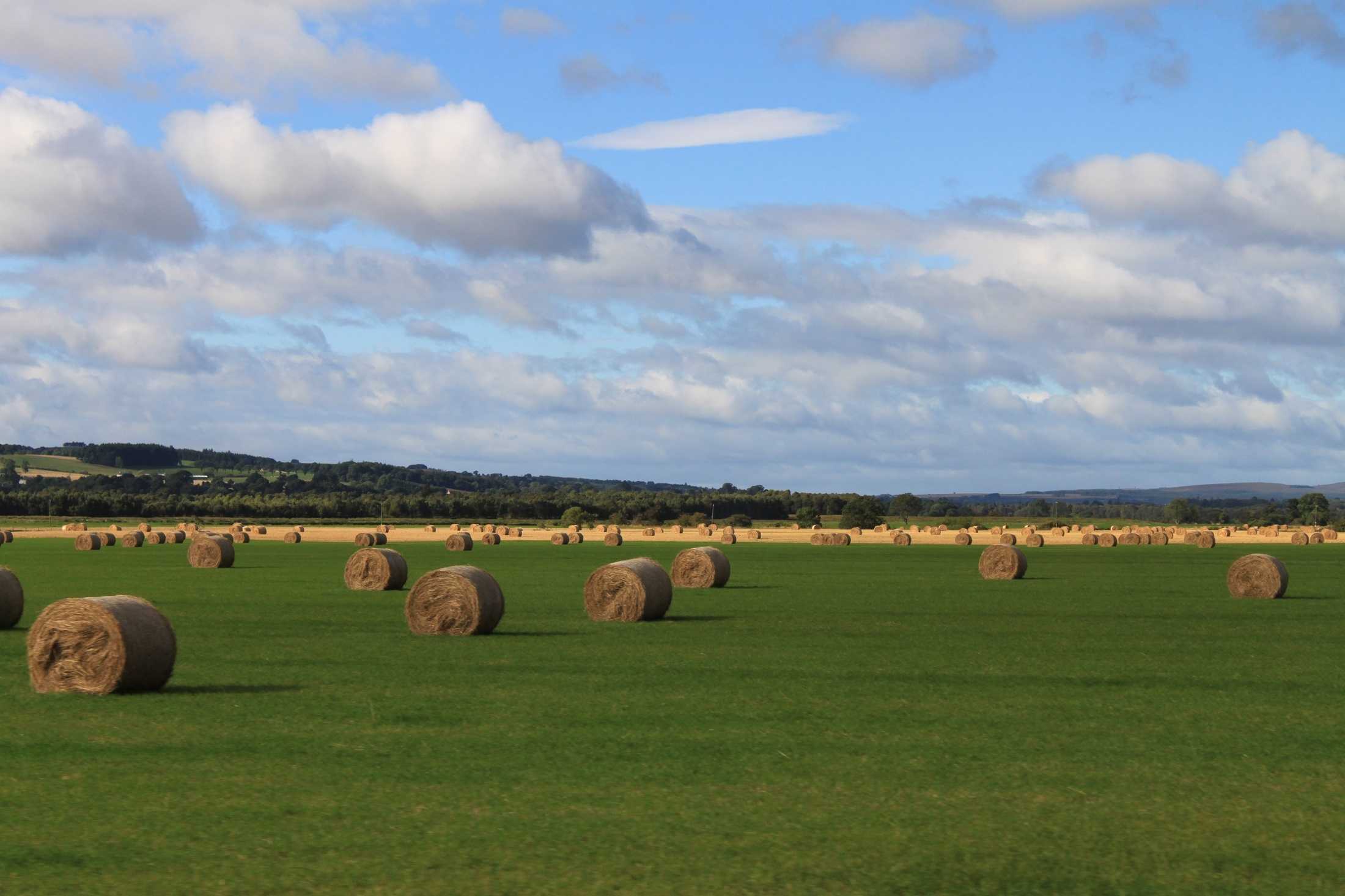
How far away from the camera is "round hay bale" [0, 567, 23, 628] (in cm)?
2527

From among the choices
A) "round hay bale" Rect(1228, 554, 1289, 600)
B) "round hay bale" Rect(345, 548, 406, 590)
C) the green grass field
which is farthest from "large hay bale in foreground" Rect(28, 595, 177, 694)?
"round hay bale" Rect(1228, 554, 1289, 600)

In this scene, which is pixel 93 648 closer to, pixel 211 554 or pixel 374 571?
pixel 374 571

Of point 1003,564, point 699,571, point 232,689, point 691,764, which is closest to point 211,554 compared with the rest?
point 699,571

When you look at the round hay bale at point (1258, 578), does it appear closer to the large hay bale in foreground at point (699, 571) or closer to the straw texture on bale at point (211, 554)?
the large hay bale in foreground at point (699, 571)

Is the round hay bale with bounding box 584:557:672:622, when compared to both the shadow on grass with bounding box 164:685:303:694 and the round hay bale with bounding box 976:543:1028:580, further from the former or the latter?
the round hay bale with bounding box 976:543:1028:580

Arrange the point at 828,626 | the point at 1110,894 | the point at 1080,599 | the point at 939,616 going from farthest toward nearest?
the point at 1080,599 < the point at 939,616 < the point at 828,626 < the point at 1110,894

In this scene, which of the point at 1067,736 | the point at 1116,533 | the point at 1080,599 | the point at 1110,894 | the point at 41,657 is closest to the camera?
the point at 1110,894

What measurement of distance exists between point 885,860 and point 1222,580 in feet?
121

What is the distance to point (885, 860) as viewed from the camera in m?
9.22

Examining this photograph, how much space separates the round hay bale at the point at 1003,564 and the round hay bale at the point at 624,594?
18.6m

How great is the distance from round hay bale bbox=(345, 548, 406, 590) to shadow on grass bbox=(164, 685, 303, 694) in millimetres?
19731

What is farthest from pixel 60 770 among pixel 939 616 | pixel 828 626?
pixel 939 616

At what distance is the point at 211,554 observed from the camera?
51.5m

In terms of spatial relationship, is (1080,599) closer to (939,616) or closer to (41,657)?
(939,616)
